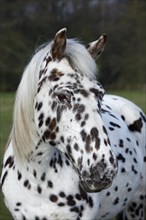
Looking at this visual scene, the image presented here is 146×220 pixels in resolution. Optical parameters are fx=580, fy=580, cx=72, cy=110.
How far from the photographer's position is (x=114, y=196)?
4.54 m

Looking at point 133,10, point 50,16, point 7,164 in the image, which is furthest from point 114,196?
point 133,10

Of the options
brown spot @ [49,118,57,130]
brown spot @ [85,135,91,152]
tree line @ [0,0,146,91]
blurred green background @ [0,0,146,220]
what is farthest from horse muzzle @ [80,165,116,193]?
tree line @ [0,0,146,91]

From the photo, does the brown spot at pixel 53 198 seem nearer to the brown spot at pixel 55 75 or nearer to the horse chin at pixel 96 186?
the horse chin at pixel 96 186

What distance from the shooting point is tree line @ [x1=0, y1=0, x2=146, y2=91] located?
40.7 m

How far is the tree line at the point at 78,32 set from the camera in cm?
4069

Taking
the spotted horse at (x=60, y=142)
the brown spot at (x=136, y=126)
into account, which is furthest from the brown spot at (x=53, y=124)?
the brown spot at (x=136, y=126)

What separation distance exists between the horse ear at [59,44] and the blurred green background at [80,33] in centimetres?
3557

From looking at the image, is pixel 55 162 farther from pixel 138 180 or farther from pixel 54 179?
pixel 138 180

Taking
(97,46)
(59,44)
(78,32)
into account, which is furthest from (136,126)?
(78,32)

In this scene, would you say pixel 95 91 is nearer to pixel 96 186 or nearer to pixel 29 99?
pixel 29 99

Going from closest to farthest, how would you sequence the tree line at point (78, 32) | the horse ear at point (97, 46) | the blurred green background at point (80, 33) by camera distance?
1. the horse ear at point (97, 46)
2. the blurred green background at point (80, 33)
3. the tree line at point (78, 32)

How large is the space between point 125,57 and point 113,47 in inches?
51.3

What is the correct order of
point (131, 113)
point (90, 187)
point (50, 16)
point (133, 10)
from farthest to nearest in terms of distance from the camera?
1. point (133, 10)
2. point (50, 16)
3. point (131, 113)
4. point (90, 187)

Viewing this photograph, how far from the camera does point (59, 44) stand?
3.66m
